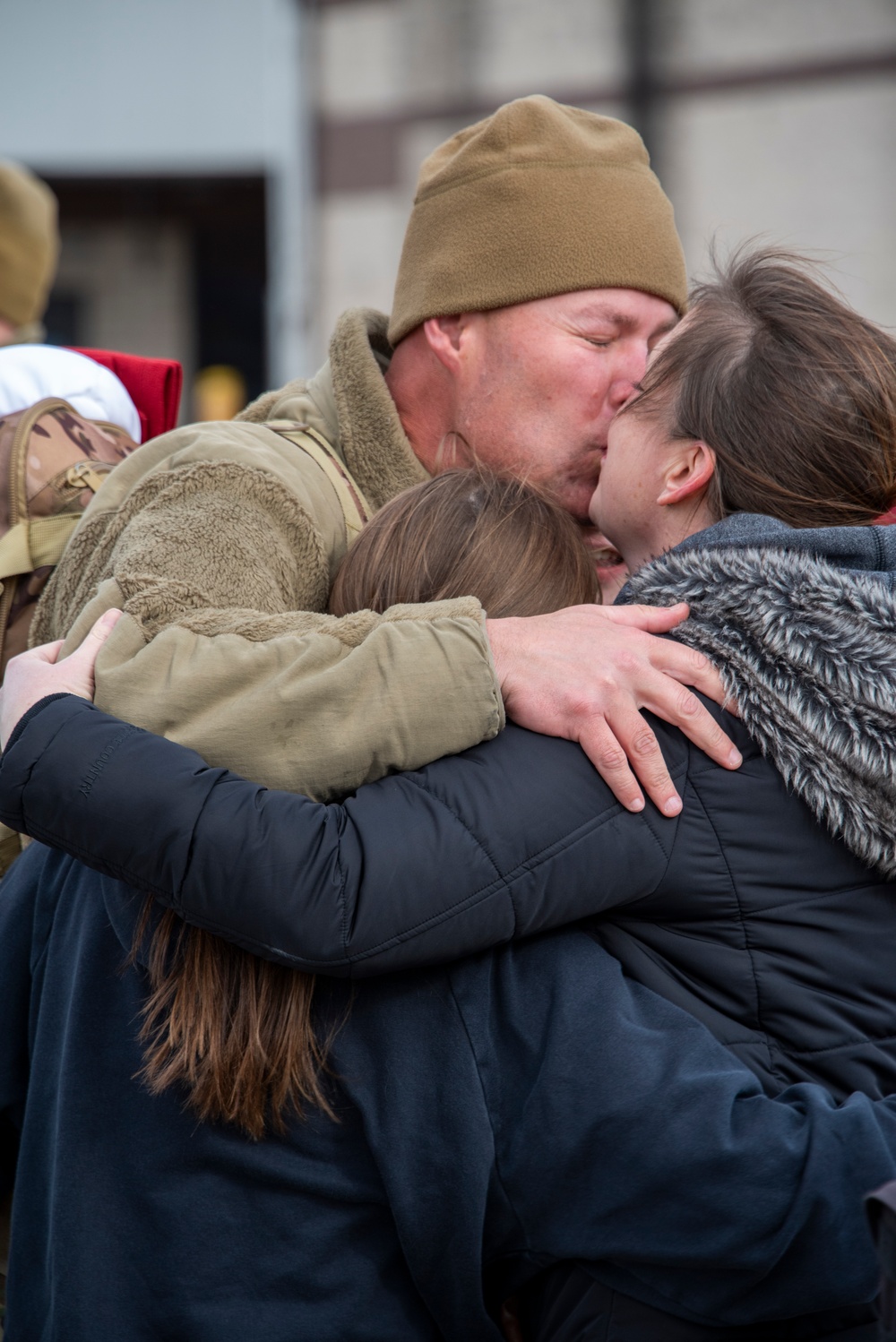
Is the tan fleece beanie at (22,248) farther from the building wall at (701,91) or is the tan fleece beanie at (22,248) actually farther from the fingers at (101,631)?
the building wall at (701,91)

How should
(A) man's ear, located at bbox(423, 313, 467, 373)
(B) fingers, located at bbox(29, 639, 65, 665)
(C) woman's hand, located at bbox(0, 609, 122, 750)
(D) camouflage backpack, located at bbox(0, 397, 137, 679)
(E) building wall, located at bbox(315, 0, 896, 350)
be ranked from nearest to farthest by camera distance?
(C) woman's hand, located at bbox(0, 609, 122, 750), (B) fingers, located at bbox(29, 639, 65, 665), (D) camouflage backpack, located at bbox(0, 397, 137, 679), (A) man's ear, located at bbox(423, 313, 467, 373), (E) building wall, located at bbox(315, 0, 896, 350)

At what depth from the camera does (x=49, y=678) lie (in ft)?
4.94

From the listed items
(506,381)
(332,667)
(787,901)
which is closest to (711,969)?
(787,901)

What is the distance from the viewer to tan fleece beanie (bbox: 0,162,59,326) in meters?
3.33

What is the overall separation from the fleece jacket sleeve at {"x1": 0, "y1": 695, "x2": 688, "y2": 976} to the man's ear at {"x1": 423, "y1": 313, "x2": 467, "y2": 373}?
3.98ft

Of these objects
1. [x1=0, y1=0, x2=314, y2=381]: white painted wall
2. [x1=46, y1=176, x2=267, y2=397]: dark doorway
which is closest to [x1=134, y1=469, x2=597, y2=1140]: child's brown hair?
[x1=0, y1=0, x2=314, y2=381]: white painted wall

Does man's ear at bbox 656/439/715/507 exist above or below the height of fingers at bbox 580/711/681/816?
above

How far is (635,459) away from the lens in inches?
67.5

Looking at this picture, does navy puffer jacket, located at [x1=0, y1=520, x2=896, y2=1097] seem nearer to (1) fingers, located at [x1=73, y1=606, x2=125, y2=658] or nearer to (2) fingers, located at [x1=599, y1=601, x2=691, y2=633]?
(2) fingers, located at [x1=599, y1=601, x2=691, y2=633]

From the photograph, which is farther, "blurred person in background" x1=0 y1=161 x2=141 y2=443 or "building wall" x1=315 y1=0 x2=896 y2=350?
"building wall" x1=315 y1=0 x2=896 y2=350

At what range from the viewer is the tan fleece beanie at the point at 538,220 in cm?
228

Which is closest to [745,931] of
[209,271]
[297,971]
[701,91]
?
[297,971]

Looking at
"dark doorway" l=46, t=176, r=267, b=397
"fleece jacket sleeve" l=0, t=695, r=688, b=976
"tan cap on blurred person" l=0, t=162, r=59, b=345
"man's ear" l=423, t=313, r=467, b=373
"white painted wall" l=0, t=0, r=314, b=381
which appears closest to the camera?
"fleece jacket sleeve" l=0, t=695, r=688, b=976

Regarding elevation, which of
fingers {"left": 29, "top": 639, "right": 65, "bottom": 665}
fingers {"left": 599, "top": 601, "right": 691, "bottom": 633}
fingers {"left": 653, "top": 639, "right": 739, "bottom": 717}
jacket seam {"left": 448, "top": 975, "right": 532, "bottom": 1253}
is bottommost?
jacket seam {"left": 448, "top": 975, "right": 532, "bottom": 1253}
